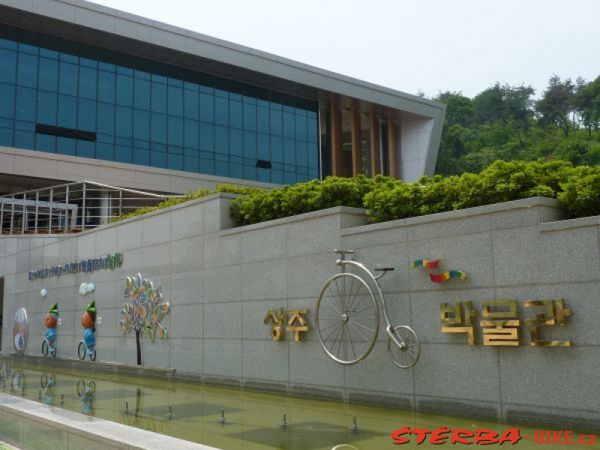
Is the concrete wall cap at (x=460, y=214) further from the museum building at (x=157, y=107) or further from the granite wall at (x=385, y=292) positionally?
the museum building at (x=157, y=107)

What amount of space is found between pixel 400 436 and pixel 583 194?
341 centimetres

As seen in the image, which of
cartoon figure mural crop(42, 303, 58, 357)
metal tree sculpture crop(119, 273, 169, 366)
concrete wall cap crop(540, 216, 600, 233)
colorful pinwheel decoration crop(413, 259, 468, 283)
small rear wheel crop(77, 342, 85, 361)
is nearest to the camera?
concrete wall cap crop(540, 216, 600, 233)

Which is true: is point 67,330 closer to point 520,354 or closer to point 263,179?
point 520,354

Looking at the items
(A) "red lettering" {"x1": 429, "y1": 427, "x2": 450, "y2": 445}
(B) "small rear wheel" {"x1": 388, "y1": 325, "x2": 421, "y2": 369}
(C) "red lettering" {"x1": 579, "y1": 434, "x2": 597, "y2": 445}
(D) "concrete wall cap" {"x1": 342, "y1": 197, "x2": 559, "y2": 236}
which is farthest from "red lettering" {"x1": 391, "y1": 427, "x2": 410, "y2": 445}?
(D) "concrete wall cap" {"x1": 342, "y1": 197, "x2": 559, "y2": 236}

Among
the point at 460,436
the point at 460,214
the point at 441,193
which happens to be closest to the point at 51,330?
the point at 441,193

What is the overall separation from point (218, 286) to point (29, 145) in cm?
1888

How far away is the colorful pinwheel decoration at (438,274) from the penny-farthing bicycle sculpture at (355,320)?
0.44 m

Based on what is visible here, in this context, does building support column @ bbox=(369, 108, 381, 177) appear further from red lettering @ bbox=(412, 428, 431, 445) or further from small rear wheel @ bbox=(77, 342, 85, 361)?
red lettering @ bbox=(412, 428, 431, 445)

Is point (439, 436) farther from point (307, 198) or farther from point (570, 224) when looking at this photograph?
point (307, 198)

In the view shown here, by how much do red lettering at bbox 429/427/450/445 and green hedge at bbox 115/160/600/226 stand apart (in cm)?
295

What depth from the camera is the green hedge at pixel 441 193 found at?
738cm

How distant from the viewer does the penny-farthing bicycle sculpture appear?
848 centimetres

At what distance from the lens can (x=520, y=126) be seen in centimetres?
6744

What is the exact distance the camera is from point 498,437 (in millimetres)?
6578
